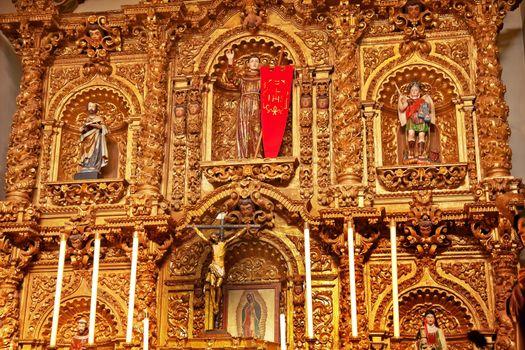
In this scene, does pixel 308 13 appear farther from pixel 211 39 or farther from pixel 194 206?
pixel 194 206

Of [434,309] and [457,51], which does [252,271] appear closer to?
[434,309]

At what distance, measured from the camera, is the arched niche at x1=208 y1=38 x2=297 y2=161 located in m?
13.1

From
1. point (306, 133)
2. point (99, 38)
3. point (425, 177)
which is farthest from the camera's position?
point (99, 38)

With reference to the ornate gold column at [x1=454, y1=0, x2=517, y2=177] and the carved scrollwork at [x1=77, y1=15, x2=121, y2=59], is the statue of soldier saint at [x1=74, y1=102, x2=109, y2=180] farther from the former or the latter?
the ornate gold column at [x1=454, y1=0, x2=517, y2=177]

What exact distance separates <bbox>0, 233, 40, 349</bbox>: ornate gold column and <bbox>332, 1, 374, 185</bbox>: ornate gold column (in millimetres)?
4809

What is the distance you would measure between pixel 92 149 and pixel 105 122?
0.72 metres

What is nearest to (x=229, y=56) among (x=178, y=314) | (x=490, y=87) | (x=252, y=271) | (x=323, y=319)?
(x=252, y=271)

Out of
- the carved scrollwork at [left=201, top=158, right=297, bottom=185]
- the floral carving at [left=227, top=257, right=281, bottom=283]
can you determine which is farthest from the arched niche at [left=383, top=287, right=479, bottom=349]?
the carved scrollwork at [left=201, top=158, right=297, bottom=185]

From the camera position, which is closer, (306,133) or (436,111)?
(306,133)

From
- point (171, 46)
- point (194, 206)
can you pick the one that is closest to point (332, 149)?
point (194, 206)

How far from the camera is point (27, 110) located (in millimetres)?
13102

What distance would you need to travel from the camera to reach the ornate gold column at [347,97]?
39.1 feet

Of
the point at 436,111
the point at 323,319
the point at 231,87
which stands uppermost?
the point at 231,87

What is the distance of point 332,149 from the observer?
1238 cm
